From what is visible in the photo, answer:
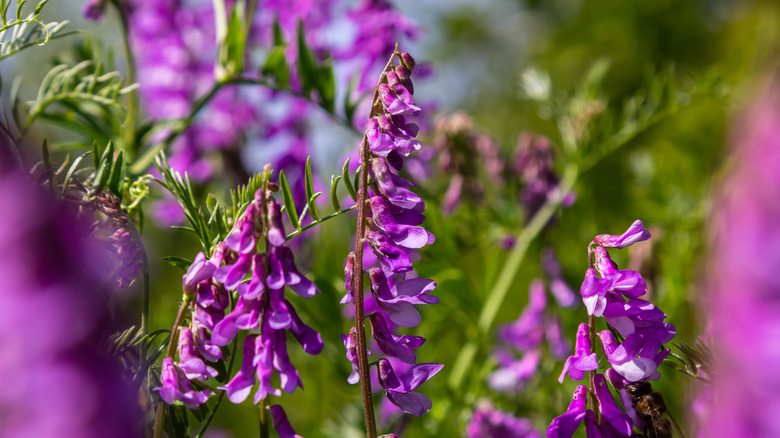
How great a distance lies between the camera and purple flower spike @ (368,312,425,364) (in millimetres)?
430

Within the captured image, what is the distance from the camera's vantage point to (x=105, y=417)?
0.81 ft

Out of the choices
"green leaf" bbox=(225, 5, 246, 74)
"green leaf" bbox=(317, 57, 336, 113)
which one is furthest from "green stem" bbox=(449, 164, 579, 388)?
"green leaf" bbox=(225, 5, 246, 74)

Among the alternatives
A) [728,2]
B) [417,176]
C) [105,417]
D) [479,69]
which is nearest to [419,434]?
[417,176]

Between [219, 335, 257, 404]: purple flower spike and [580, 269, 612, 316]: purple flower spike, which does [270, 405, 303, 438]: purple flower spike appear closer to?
[219, 335, 257, 404]: purple flower spike

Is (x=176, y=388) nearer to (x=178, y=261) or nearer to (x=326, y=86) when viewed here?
(x=178, y=261)

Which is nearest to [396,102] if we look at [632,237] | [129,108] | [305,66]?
[632,237]

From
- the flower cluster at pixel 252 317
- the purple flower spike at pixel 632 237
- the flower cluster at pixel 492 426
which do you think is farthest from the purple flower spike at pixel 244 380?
the flower cluster at pixel 492 426

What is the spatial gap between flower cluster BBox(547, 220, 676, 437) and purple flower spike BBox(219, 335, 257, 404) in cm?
17

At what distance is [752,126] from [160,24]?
112 cm

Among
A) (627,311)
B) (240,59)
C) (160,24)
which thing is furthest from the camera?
(160,24)

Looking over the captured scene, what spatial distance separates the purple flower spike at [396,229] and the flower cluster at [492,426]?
404 mm

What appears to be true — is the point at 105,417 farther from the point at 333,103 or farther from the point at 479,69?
the point at 479,69

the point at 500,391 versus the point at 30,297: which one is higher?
the point at 30,297

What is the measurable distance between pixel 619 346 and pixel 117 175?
35cm
